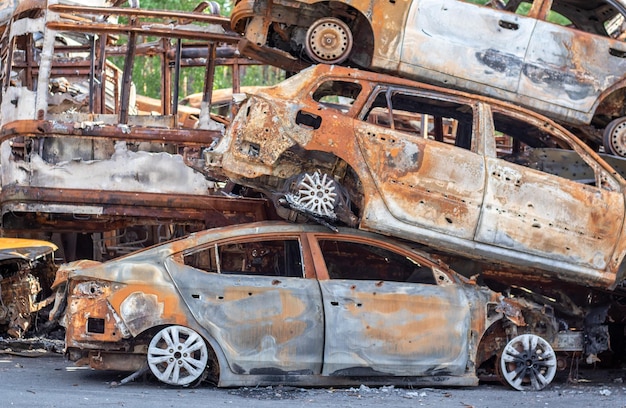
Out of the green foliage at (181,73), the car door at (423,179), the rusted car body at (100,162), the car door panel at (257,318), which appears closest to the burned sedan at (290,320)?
the car door panel at (257,318)

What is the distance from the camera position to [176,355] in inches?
278

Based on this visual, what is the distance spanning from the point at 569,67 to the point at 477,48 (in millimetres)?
942

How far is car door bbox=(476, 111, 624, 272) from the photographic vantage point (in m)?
8.05

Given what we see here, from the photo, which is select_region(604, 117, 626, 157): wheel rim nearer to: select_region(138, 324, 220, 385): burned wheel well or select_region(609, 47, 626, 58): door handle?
select_region(609, 47, 626, 58): door handle

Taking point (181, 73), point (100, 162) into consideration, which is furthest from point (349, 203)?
point (181, 73)

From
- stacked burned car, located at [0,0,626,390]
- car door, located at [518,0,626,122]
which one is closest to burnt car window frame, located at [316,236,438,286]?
stacked burned car, located at [0,0,626,390]

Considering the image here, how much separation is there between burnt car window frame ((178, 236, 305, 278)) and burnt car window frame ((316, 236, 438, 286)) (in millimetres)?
220

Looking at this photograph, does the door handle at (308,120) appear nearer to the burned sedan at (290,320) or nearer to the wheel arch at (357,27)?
the burned sedan at (290,320)

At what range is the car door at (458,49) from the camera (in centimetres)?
888

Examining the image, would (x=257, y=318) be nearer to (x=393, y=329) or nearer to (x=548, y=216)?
(x=393, y=329)

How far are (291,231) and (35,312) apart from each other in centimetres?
351

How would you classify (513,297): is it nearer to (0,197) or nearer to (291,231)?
(291,231)

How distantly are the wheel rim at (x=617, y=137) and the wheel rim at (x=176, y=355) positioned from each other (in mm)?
4523

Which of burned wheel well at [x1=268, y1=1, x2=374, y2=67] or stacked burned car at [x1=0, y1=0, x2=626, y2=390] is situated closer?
stacked burned car at [x1=0, y1=0, x2=626, y2=390]
